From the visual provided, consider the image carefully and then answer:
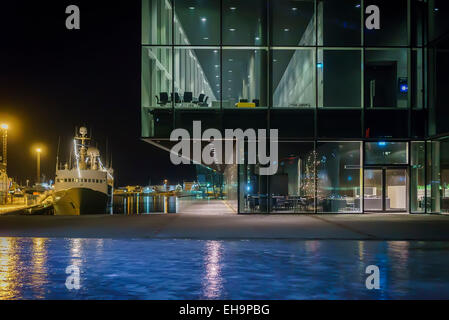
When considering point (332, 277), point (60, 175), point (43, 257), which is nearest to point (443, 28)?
point (332, 277)

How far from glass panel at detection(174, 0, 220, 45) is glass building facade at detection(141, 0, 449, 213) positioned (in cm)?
5

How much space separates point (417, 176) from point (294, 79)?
7.21 meters

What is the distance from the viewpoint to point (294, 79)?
22578mm

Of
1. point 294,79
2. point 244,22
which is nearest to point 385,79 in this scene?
point 294,79

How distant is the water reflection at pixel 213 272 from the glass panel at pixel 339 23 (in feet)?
44.0

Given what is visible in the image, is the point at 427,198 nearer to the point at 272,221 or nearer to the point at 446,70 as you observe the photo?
the point at 446,70

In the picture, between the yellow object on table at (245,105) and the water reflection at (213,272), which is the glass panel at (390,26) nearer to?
the yellow object on table at (245,105)

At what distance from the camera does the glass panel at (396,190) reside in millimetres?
23078

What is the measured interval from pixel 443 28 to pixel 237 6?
9094 mm

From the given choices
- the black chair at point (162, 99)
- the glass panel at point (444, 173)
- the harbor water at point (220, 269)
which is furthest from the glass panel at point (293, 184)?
the harbor water at point (220, 269)

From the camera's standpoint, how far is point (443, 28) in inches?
854

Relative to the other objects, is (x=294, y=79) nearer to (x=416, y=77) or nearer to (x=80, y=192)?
(x=416, y=77)

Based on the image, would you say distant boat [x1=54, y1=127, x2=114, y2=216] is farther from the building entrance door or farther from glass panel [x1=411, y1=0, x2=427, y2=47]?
glass panel [x1=411, y1=0, x2=427, y2=47]

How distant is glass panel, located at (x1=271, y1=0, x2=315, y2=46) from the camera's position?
74.4ft
